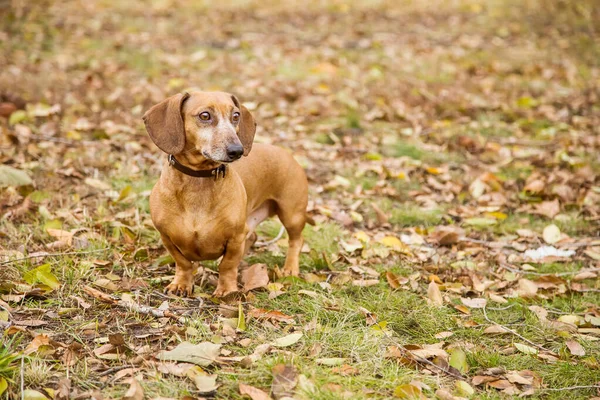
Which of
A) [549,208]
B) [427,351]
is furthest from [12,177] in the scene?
[549,208]

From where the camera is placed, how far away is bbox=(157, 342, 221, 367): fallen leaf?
2756mm

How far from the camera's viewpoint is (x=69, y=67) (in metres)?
8.12

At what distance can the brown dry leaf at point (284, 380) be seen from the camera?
2.58m

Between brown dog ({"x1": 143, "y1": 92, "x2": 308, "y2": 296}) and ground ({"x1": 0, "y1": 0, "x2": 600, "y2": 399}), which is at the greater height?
brown dog ({"x1": 143, "y1": 92, "x2": 308, "y2": 296})

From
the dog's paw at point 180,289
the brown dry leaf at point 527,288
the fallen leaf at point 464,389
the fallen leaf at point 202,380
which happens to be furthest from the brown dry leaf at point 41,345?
Answer: the brown dry leaf at point 527,288

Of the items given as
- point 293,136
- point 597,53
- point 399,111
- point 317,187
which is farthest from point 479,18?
point 317,187

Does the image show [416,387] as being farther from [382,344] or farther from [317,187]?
[317,187]

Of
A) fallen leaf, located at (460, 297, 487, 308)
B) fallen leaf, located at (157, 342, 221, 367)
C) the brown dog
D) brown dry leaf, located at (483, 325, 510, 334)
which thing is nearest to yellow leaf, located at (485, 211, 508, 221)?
fallen leaf, located at (460, 297, 487, 308)

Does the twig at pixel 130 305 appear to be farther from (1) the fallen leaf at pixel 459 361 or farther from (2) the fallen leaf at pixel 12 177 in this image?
(2) the fallen leaf at pixel 12 177

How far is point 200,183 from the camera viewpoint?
3289 mm

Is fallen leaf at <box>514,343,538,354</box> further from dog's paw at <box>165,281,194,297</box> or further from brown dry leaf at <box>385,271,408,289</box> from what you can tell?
dog's paw at <box>165,281,194,297</box>

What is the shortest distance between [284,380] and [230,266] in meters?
0.97

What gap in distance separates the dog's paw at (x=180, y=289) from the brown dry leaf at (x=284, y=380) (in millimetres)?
989

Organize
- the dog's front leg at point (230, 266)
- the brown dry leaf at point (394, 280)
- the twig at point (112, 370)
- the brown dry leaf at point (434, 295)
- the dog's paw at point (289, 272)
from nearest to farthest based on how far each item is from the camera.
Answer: the twig at point (112, 370), the dog's front leg at point (230, 266), the brown dry leaf at point (434, 295), the brown dry leaf at point (394, 280), the dog's paw at point (289, 272)
